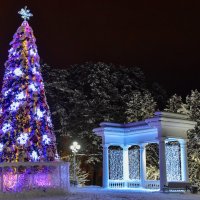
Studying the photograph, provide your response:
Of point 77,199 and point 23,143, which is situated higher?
point 23,143

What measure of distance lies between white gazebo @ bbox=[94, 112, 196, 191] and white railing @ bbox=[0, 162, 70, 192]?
18.4 ft

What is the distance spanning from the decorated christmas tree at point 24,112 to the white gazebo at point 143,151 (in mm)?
5566

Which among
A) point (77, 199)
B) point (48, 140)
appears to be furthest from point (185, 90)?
point (77, 199)

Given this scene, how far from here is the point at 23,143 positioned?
1900cm

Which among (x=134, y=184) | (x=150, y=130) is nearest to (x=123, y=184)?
(x=134, y=184)

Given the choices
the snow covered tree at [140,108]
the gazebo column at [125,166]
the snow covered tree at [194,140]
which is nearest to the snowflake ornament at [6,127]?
the gazebo column at [125,166]

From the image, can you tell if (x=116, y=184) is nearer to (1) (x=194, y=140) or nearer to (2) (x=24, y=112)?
(1) (x=194, y=140)

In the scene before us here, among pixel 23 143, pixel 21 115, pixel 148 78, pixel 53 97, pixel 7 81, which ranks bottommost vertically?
pixel 23 143

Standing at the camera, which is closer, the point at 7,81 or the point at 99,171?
the point at 7,81

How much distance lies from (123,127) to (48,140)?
23.3ft

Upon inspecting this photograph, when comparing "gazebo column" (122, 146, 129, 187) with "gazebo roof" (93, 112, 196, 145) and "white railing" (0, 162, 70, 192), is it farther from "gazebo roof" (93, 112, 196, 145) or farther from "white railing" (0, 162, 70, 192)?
"white railing" (0, 162, 70, 192)

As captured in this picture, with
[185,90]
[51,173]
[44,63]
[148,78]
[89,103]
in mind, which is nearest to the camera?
[51,173]

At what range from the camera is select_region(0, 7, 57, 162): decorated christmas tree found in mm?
19078

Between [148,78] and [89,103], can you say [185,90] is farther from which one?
[89,103]
